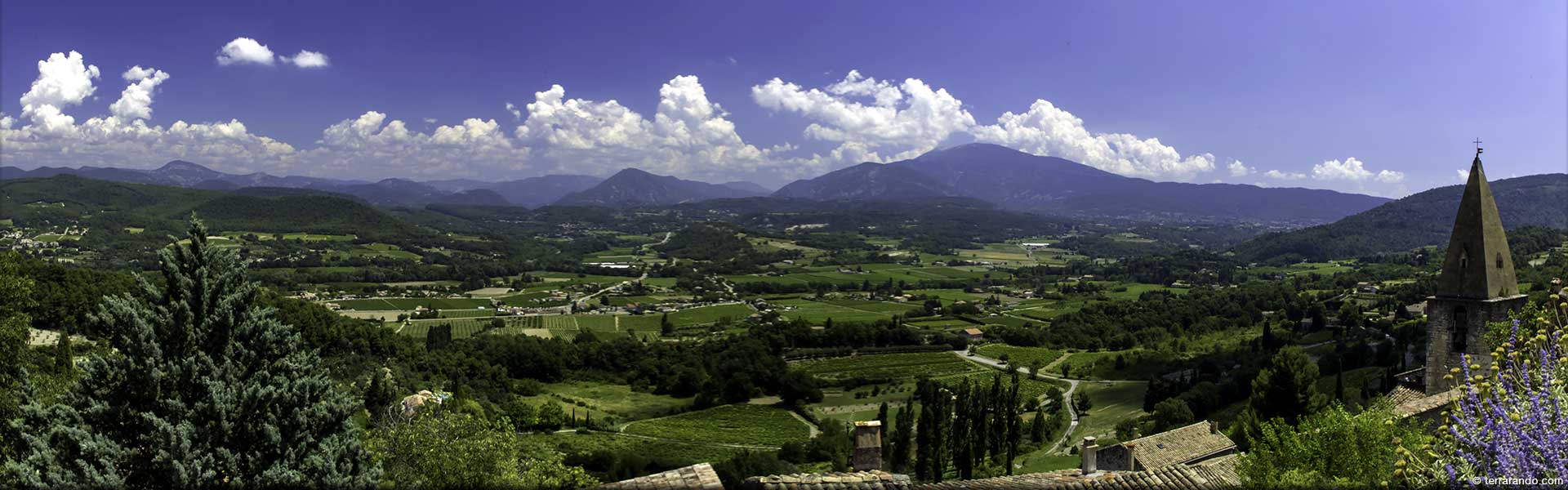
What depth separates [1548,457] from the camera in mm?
6012

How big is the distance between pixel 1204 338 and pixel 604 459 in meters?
88.8

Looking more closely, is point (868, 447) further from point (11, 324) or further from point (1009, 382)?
point (1009, 382)

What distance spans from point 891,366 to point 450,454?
76.0 m

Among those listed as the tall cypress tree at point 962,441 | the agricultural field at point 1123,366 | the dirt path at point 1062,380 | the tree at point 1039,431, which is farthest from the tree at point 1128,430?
the agricultural field at point 1123,366

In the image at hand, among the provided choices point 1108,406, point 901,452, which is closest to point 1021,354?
point 1108,406

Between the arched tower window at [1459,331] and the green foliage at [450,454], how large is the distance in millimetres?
27946

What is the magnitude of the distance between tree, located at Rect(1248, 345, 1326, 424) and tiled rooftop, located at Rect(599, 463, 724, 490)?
36.3 metres

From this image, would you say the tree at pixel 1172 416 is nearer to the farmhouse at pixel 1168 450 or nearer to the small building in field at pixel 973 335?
the farmhouse at pixel 1168 450

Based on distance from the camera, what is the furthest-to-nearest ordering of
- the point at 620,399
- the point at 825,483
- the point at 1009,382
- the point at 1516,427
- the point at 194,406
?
the point at 620,399 < the point at 1009,382 < the point at 194,406 < the point at 825,483 < the point at 1516,427

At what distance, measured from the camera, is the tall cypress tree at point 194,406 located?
13.1 meters

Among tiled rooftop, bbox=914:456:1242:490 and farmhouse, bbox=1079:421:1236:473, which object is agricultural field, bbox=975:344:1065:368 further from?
tiled rooftop, bbox=914:456:1242:490

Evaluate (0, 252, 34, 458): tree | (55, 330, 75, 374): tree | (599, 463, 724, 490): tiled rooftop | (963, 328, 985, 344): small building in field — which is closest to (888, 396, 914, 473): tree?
(599, 463, 724, 490): tiled rooftop

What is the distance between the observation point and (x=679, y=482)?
10922mm

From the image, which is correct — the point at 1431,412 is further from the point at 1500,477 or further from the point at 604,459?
the point at 604,459
